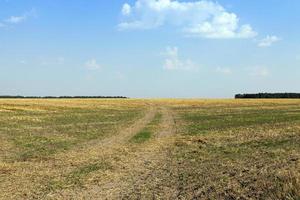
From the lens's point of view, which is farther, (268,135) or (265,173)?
(268,135)

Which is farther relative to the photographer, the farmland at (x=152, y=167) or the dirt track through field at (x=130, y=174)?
the dirt track through field at (x=130, y=174)

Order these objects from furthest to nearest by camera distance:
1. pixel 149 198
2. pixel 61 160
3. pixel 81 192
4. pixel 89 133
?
pixel 89 133 < pixel 61 160 < pixel 81 192 < pixel 149 198

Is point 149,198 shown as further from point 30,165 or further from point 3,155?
point 3,155

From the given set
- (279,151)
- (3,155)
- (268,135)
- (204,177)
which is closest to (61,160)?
(3,155)

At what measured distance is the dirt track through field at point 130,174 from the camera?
1257 cm

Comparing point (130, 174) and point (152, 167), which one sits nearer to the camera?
point (130, 174)

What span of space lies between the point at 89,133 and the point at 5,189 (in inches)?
708

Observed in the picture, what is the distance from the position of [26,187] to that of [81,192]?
1.67 metres

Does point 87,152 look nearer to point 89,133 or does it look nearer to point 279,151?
point 279,151

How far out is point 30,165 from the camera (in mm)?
17609

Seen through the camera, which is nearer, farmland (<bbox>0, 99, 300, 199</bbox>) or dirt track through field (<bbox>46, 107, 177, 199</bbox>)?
farmland (<bbox>0, 99, 300, 199</bbox>)

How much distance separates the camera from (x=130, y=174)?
50.5 feet

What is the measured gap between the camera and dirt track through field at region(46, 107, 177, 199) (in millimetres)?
12570

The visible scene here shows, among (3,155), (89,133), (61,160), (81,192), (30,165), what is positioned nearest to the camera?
(81,192)
